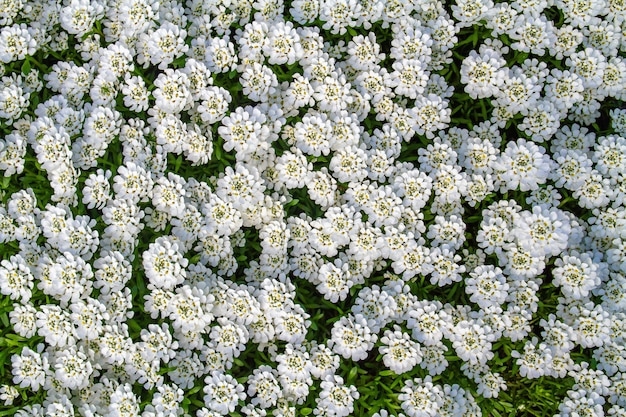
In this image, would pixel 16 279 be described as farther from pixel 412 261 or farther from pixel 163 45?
pixel 412 261

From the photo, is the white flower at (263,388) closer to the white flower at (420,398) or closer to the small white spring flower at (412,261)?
the white flower at (420,398)

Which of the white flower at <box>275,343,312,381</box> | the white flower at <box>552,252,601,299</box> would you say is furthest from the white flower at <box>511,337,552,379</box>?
the white flower at <box>275,343,312,381</box>

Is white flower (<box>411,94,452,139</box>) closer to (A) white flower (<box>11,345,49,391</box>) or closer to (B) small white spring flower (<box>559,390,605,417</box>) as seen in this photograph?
(B) small white spring flower (<box>559,390,605,417</box>)

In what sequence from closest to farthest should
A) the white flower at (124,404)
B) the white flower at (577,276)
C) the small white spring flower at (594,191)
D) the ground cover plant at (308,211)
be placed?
the white flower at (124,404) → the ground cover plant at (308,211) → the white flower at (577,276) → the small white spring flower at (594,191)

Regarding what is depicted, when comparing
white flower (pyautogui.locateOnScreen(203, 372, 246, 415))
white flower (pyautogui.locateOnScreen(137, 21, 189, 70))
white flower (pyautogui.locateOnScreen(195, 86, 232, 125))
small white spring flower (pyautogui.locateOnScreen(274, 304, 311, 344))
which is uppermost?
white flower (pyautogui.locateOnScreen(137, 21, 189, 70))

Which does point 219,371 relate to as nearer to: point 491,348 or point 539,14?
point 491,348

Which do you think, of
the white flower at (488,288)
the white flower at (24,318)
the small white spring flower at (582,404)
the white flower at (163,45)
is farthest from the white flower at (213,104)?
the small white spring flower at (582,404)

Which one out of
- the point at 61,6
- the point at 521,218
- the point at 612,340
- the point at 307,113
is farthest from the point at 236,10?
the point at 612,340

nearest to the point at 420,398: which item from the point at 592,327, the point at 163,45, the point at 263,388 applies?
the point at 263,388
